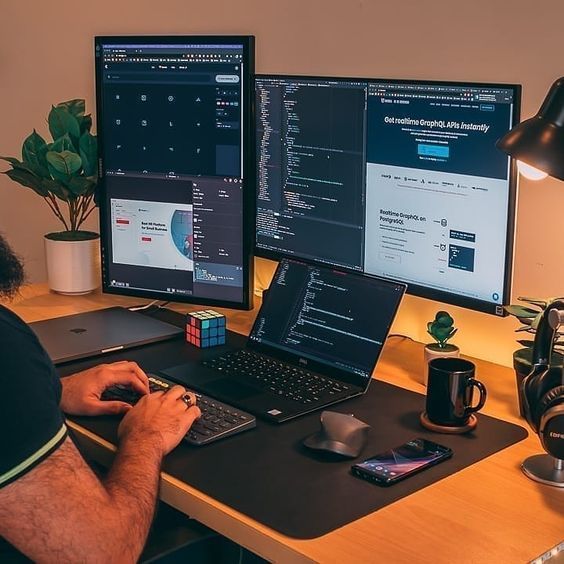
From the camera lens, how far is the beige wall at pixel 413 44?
5.99ft

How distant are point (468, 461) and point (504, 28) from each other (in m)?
0.81

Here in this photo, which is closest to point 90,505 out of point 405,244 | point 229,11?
point 405,244

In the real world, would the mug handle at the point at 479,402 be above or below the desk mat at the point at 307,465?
above

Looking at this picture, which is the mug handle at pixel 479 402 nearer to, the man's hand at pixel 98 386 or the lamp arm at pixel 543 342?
the lamp arm at pixel 543 342

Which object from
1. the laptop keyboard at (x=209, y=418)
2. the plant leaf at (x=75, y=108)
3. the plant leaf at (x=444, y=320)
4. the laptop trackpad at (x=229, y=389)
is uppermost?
the plant leaf at (x=75, y=108)

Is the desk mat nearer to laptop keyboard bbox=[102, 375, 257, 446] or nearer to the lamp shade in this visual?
laptop keyboard bbox=[102, 375, 257, 446]

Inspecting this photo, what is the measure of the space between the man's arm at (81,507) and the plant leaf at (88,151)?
1.02 m

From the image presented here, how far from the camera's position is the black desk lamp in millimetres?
1399

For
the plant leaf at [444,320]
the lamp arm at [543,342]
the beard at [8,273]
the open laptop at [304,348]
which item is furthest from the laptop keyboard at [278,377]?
the beard at [8,273]

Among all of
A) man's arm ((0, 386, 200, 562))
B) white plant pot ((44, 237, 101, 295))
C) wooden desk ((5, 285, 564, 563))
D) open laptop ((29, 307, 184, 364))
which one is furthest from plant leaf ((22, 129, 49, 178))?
man's arm ((0, 386, 200, 562))

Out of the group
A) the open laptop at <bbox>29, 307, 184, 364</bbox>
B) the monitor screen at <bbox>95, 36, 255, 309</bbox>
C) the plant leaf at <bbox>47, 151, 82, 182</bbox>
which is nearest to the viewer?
the open laptop at <bbox>29, 307, 184, 364</bbox>

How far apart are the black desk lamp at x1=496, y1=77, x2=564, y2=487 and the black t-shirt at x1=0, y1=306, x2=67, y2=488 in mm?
Answer: 652

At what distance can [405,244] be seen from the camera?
1.84 m

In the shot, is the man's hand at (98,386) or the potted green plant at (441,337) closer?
the man's hand at (98,386)
